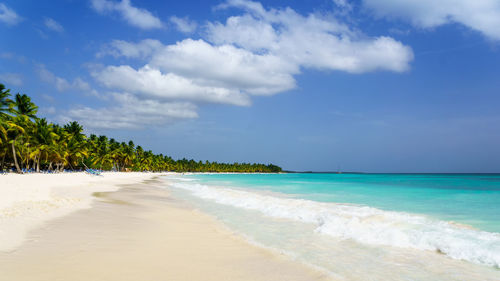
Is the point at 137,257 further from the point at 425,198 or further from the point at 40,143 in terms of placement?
the point at 40,143

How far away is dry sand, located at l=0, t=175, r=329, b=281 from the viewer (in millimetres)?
4965

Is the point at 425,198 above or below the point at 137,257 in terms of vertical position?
below

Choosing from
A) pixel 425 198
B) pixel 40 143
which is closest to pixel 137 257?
pixel 425 198

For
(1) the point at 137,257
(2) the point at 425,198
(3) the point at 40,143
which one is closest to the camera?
(1) the point at 137,257

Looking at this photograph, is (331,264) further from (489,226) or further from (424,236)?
(489,226)

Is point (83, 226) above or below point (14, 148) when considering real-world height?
below

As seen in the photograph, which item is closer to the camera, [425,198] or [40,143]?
[425,198]

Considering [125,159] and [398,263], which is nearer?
[398,263]

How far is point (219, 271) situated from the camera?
17.8ft

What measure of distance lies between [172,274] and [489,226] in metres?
13.6

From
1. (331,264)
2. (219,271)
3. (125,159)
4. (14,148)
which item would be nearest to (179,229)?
(219,271)

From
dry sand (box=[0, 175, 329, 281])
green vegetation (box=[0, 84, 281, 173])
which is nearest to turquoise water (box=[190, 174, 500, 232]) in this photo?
dry sand (box=[0, 175, 329, 281])

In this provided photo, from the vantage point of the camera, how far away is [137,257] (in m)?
6.07

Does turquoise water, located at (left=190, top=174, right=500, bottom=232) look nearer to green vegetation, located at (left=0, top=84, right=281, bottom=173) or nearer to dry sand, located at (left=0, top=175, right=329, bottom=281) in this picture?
dry sand, located at (left=0, top=175, right=329, bottom=281)
